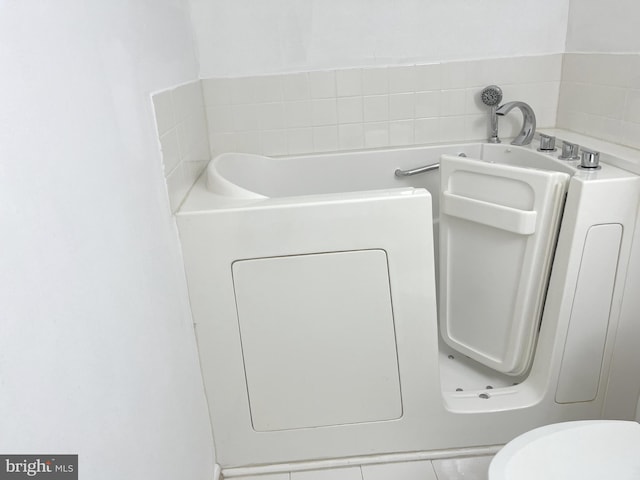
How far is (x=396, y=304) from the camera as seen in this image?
133 cm

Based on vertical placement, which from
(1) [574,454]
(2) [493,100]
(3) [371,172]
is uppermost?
(2) [493,100]

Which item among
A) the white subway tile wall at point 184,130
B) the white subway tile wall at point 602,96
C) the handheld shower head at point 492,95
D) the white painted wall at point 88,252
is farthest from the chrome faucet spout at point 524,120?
the white painted wall at point 88,252

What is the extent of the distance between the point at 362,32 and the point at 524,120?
0.70 metres

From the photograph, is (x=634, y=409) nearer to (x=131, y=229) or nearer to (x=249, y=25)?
(x=131, y=229)

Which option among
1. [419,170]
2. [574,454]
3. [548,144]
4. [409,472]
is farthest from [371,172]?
[574,454]

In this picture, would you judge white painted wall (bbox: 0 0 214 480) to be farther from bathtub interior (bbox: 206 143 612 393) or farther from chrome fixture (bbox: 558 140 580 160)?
chrome fixture (bbox: 558 140 580 160)

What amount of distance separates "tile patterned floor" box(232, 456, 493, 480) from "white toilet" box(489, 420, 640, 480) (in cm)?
52

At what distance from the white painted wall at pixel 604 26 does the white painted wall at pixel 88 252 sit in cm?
135

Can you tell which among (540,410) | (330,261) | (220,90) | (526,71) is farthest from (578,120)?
(220,90)

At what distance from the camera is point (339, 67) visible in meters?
1.90

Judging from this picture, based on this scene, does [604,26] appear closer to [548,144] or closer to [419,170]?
[548,144]

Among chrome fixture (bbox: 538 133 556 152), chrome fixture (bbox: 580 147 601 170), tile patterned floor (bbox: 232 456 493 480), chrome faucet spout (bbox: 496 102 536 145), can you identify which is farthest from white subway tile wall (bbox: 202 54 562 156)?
tile patterned floor (bbox: 232 456 493 480)

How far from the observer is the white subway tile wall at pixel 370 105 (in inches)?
75.3

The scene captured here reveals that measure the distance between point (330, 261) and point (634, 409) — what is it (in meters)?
1.02
